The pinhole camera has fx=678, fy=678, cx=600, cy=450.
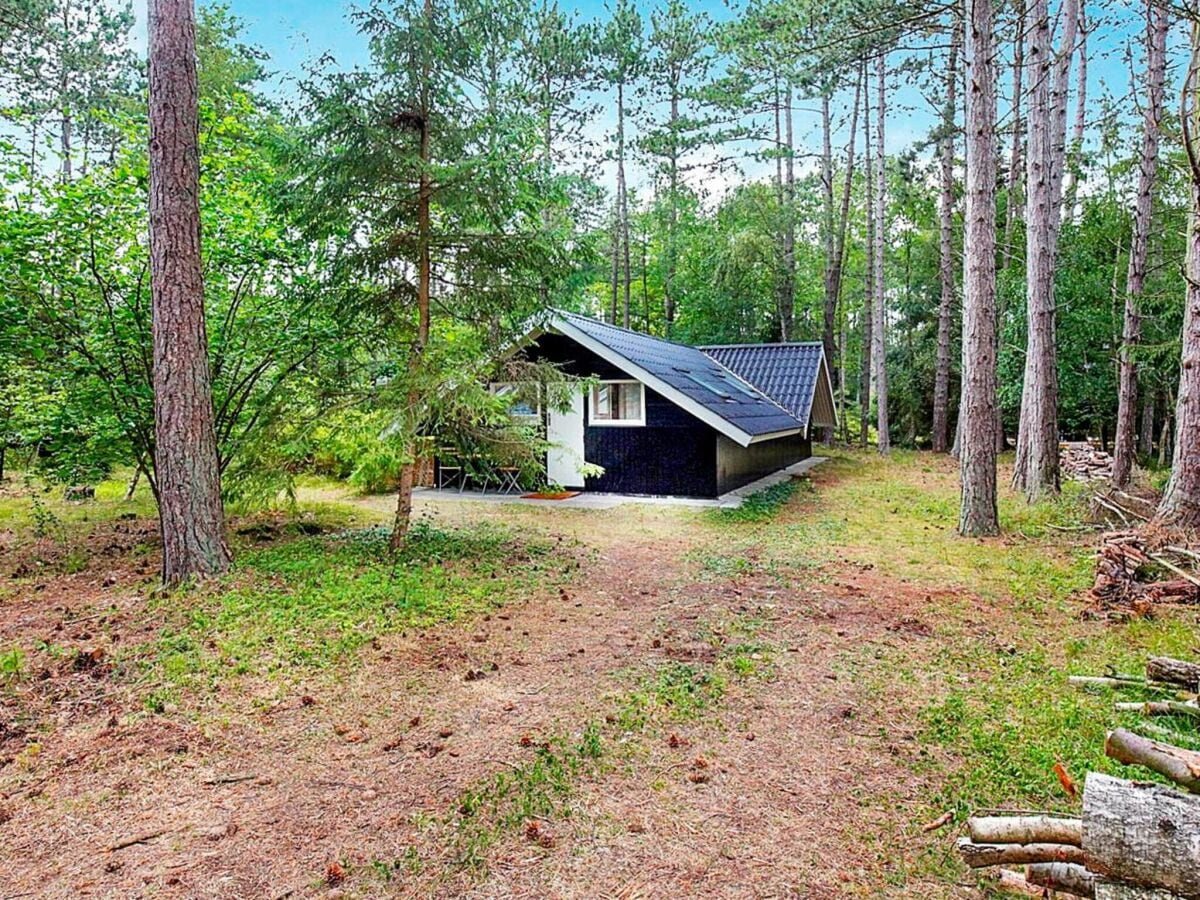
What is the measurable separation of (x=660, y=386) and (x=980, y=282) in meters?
4.59

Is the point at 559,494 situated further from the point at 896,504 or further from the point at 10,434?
the point at 10,434

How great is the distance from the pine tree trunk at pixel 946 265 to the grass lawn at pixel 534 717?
11.8m

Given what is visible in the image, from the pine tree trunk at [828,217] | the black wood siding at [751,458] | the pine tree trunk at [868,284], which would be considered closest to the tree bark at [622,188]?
the pine tree trunk at [828,217]

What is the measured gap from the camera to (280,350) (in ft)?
23.3

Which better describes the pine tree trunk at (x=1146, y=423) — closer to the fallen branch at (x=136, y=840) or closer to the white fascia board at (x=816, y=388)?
the white fascia board at (x=816, y=388)

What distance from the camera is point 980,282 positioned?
7500 mm

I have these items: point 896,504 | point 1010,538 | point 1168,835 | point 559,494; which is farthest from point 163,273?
point 896,504

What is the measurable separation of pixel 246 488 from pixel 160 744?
3.58 meters

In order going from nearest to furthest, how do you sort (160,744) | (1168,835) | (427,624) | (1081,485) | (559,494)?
(1168,835), (160,744), (427,624), (1081,485), (559,494)

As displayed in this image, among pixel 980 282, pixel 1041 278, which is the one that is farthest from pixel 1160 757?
pixel 1041 278

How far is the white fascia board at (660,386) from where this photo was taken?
993cm

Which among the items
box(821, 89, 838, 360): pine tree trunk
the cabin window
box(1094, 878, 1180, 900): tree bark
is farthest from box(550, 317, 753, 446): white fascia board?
box(821, 89, 838, 360): pine tree trunk

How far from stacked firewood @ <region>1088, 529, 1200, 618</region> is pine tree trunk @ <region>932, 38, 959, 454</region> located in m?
12.0

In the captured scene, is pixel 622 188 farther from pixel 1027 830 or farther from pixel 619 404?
pixel 1027 830
